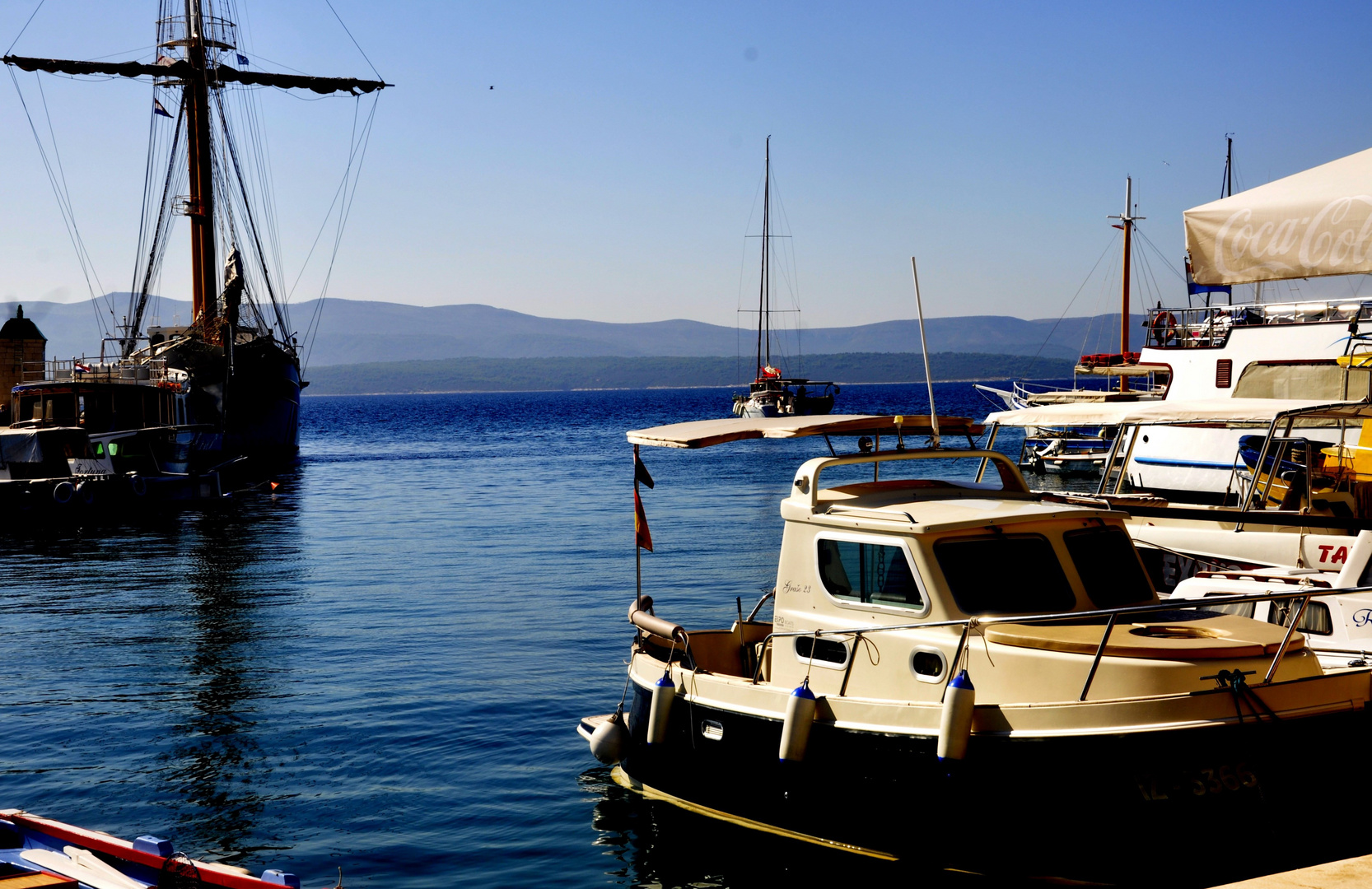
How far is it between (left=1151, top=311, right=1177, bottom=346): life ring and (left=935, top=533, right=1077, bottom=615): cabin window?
27235 millimetres

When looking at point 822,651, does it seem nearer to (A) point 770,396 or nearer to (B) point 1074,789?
(B) point 1074,789

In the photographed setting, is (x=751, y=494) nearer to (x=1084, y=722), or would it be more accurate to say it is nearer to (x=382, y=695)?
(x=382, y=695)

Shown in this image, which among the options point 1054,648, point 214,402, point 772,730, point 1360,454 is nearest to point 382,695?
point 772,730

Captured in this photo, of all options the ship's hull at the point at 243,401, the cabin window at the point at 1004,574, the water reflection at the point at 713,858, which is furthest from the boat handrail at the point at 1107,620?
the ship's hull at the point at 243,401

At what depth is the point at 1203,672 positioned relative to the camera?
7.66m

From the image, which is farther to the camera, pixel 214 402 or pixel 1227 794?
pixel 214 402

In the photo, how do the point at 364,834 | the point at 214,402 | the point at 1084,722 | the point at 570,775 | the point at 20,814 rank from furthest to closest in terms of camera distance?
the point at 214,402, the point at 570,775, the point at 364,834, the point at 20,814, the point at 1084,722

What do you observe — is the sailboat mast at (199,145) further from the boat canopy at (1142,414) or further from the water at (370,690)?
the boat canopy at (1142,414)

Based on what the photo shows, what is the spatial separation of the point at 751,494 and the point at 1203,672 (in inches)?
1299

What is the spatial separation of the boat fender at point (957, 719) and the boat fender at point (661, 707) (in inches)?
116

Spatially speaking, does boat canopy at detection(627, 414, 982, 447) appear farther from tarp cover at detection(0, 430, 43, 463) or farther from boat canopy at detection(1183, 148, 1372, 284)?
tarp cover at detection(0, 430, 43, 463)

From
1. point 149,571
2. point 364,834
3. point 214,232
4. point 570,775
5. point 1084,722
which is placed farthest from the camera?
point 214,232

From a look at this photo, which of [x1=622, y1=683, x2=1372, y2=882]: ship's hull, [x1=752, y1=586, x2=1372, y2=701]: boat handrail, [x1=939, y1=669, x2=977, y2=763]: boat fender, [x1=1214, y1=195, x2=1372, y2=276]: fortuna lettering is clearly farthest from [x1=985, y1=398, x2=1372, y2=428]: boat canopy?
[x1=939, y1=669, x2=977, y2=763]: boat fender

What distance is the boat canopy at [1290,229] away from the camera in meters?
8.41
